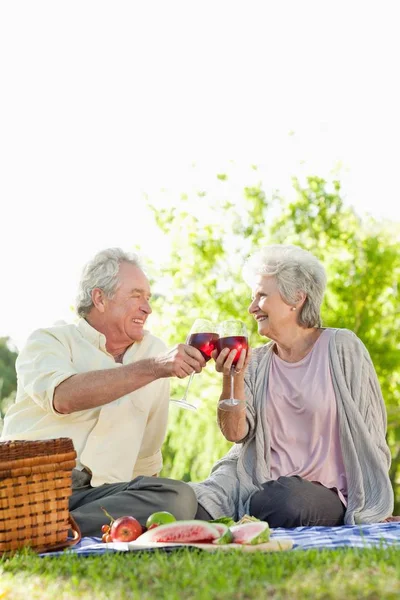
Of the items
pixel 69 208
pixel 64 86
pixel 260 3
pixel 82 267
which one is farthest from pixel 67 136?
pixel 82 267

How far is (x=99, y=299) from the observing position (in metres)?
5.91

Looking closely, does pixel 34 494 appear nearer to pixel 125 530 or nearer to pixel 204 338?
pixel 125 530

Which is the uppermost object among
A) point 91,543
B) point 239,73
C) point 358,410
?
point 239,73

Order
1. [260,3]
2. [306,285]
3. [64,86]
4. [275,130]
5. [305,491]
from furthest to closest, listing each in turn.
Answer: [64,86] → [260,3] → [275,130] → [306,285] → [305,491]

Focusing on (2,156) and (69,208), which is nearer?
(69,208)

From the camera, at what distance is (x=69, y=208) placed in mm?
21125

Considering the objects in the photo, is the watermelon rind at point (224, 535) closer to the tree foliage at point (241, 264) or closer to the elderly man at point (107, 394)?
the elderly man at point (107, 394)

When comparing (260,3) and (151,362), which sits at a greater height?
(260,3)

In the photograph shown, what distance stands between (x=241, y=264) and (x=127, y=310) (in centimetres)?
786

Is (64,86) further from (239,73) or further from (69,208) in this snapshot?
(239,73)

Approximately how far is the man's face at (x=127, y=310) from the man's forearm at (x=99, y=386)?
1.95ft

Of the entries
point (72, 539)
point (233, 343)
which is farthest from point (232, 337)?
point (72, 539)

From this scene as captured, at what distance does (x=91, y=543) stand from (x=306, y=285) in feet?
7.06

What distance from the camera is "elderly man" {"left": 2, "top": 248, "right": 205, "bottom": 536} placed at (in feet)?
16.9
